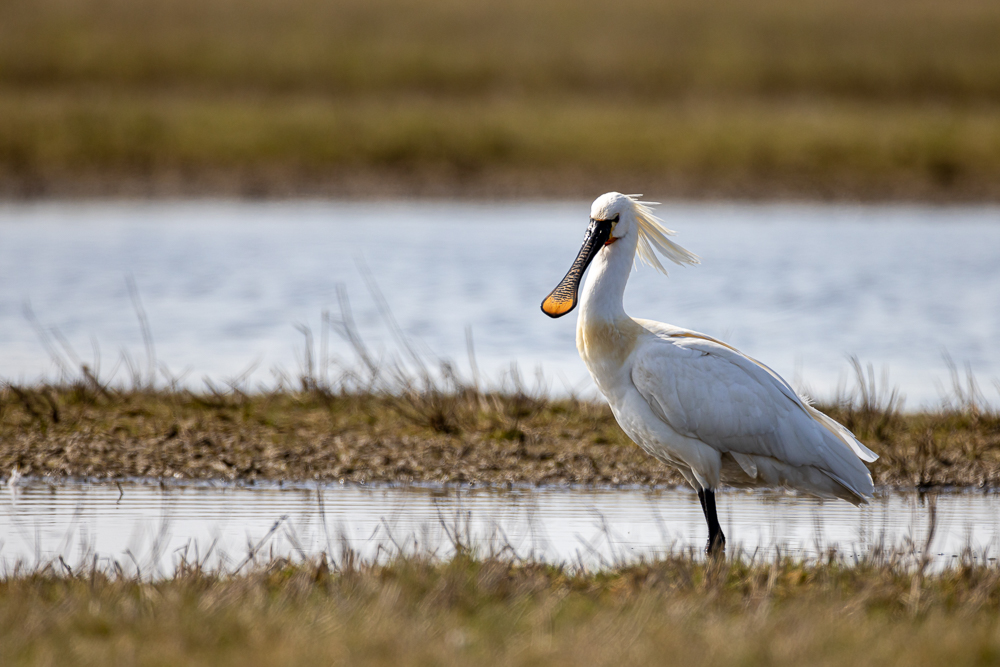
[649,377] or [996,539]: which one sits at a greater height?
[649,377]

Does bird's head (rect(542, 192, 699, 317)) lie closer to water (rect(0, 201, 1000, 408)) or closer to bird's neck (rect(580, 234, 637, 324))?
bird's neck (rect(580, 234, 637, 324))

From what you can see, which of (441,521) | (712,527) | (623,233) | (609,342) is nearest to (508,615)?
(441,521)

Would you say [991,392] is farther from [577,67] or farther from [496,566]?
[577,67]

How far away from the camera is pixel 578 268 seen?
687 cm

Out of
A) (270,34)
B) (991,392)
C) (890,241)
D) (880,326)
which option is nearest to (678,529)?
(991,392)

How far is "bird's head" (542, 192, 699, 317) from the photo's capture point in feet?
21.9

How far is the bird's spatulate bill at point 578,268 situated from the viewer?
A: 667cm

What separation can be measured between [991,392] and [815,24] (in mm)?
36113

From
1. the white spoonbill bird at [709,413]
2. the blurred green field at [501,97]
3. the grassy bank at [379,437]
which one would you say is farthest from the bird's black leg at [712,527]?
the blurred green field at [501,97]

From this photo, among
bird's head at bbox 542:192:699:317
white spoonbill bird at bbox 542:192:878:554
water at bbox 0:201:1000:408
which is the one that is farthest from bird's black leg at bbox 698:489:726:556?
water at bbox 0:201:1000:408

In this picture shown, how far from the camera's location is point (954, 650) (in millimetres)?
4141

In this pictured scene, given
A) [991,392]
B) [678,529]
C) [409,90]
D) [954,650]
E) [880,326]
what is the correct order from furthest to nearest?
[409,90] < [880,326] < [991,392] < [678,529] < [954,650]

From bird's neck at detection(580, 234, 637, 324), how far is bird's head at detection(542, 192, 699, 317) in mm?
17

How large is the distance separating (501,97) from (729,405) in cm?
2691
